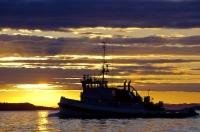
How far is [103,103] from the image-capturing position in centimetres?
12275

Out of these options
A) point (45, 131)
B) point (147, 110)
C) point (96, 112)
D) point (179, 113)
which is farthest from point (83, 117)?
point (45, 131)

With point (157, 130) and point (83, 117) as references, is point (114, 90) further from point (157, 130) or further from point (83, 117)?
point (157, 130)


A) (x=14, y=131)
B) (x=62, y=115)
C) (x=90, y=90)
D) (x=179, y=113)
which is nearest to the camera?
(x=14, y=131)

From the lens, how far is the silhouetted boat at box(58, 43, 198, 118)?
396 ft

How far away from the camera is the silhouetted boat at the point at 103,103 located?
12062cm

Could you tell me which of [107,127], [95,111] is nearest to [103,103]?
[95,111]

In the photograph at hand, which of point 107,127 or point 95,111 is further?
point 95,111

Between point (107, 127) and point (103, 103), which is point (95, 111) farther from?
point (107, 127)

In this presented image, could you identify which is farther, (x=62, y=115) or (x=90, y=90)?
(x=62, y=115)

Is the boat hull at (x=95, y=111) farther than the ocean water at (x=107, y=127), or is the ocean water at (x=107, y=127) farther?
the boat hull at (x=95, y=111)

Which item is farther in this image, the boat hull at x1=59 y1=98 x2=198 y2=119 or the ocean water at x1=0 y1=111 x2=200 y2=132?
the boat hull at x1=59 y1=98 x2=198 y2=119

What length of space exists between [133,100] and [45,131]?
39.8 meters

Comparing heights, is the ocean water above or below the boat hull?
below

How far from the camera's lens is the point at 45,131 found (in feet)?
287
